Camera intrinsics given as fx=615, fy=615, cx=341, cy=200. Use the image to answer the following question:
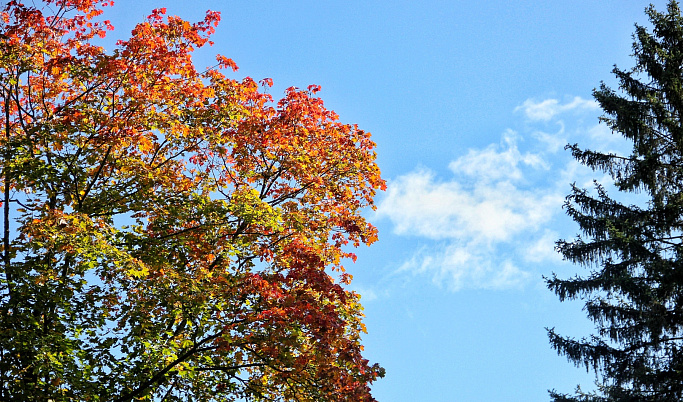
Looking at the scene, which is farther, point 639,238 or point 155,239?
point 639,238

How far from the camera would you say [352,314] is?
1292 centimetres

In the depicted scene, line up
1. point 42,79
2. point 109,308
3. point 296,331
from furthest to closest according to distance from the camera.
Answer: point 42,79
point 109,308
point 296,331

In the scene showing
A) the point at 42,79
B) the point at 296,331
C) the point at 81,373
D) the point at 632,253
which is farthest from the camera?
the point at 632,253

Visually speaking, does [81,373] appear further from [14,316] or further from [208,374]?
[208,374]

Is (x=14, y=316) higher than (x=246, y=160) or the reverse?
the reverse

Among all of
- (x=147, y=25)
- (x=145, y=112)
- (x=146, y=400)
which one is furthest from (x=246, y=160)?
(x=146, y=400)

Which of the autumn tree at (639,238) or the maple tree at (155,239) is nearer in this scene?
the maple tree at (155,239)

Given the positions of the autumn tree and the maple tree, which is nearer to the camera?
the maple tree

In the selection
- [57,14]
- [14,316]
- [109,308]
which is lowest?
[14,316]

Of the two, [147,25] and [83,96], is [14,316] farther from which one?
[147,25]

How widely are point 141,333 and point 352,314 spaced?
4265 millimetres

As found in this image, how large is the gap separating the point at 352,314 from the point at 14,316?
6293mm

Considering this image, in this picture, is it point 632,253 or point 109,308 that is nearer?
point 109,308

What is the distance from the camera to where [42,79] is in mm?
12398
